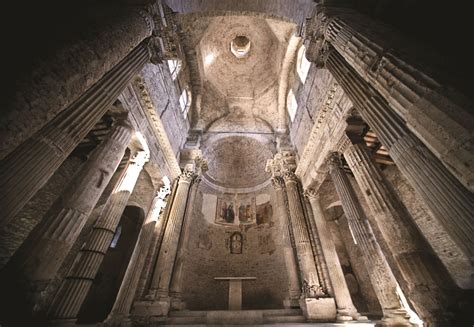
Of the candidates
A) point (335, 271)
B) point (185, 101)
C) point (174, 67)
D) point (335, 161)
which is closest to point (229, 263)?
point (335, 271)

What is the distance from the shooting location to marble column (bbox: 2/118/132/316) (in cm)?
274

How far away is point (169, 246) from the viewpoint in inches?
279

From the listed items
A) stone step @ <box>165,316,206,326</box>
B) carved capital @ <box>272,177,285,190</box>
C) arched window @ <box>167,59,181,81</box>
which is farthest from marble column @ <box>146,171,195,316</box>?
arched window @ <box>167,59,181,81</box>

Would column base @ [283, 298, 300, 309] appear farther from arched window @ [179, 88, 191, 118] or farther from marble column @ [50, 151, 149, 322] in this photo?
arched window @ [179, 88, 191, 118]

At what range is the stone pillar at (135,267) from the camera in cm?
539

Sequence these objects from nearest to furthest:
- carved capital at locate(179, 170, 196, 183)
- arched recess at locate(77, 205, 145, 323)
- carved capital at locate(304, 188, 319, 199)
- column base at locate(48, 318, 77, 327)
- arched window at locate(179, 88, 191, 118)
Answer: column base at locate(48, 318, 77, 327), carved capital at locate(304, 188, 319, 199), arched recess at locate(77, 205, 145, 323), carved capital at locate(179, 170, 196, 183), arched window at locate(179, 88, 191, 118)

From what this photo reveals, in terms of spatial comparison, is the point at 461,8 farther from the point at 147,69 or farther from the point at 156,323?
the point at 156,323

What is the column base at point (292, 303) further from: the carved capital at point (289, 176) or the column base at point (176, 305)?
the carved capital at point (289, 176)

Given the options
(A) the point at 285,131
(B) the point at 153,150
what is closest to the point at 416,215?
(A) the point at 285,131

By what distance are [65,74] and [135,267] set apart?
6.33 meters

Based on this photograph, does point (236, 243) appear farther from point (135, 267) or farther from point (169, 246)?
point (135, 267)

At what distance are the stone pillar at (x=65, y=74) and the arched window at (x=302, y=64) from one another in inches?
287

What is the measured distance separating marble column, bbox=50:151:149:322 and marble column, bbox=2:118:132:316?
119cm

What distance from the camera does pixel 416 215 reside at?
6461mm
